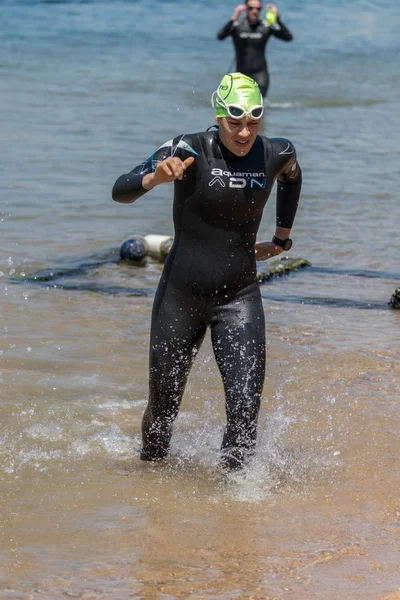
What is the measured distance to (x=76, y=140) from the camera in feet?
50.3

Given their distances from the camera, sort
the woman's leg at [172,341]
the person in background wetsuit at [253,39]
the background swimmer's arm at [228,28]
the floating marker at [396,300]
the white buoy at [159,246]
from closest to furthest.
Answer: the woman's leg at [172,341]
the floating marker at [396,300]
the white buoy at [159,246]
the background swimmer's arm at [228,28]
the person in background wetsuit at [253,39]

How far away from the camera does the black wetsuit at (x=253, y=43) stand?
1817cm

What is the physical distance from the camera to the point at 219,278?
5121 millimetres

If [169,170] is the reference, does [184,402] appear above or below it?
below

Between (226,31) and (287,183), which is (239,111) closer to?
(287,183)

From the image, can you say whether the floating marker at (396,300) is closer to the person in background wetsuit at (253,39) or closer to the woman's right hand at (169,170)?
the woman's right hand at (169,170)

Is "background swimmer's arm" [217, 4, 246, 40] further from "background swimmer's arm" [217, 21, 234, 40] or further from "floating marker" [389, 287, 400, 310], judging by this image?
"floating marker" [389, 287, 400, 310]

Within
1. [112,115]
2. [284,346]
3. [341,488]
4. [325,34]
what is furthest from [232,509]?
[325,34]

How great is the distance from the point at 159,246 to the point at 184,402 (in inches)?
132

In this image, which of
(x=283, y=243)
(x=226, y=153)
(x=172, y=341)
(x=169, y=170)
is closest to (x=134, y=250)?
(x=283, y=243)

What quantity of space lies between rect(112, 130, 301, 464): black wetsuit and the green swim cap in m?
0.17

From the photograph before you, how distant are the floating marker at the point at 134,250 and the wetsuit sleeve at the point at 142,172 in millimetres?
4834

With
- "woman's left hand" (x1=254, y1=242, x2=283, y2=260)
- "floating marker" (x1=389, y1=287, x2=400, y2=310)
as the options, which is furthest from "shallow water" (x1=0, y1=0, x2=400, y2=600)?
"woman's left hand" (x1=254, y1=242, x2=283, y2=260)

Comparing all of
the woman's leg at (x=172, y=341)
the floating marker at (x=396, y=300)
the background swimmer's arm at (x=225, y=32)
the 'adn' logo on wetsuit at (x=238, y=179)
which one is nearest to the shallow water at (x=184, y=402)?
the floating marker at (x=396, y=300)
